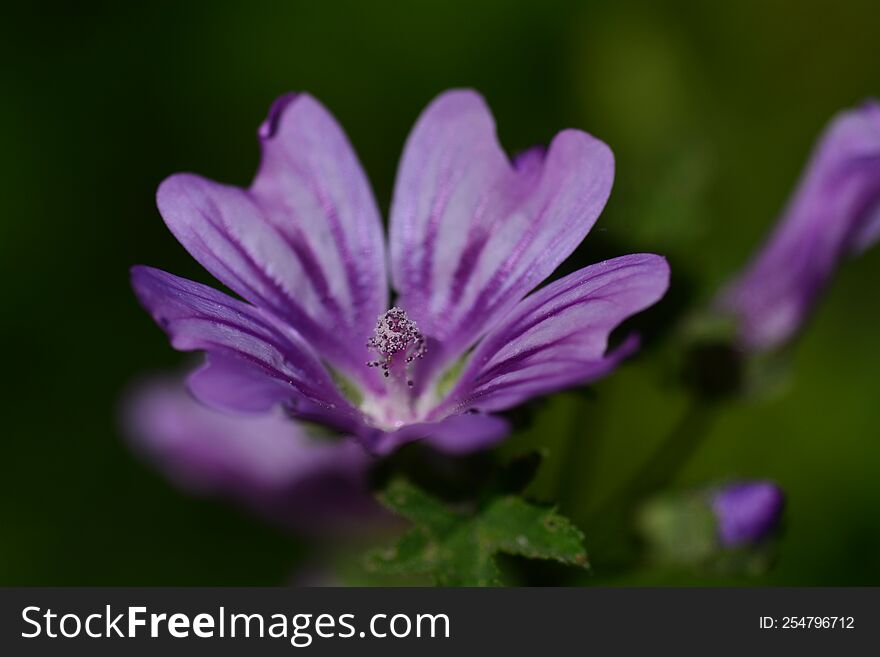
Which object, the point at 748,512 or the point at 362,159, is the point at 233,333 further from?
the point at 362,159

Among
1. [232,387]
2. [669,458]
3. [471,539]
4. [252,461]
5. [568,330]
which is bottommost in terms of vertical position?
[471,539]

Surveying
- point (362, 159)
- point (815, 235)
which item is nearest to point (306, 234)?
point (815, 235)

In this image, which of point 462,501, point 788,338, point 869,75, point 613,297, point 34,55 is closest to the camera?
point 613,297

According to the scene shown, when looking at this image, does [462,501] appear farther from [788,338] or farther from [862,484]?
[862,484]

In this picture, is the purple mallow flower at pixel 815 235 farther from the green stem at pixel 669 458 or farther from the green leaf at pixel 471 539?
the green leaf at pixel 471 539

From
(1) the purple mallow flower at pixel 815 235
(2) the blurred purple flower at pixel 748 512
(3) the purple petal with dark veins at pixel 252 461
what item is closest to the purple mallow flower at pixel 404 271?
(2) the blurred purple flower at pixel 748 512

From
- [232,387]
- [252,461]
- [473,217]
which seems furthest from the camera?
[252,461]

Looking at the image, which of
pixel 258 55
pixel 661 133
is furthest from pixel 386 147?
pixel 661 133
